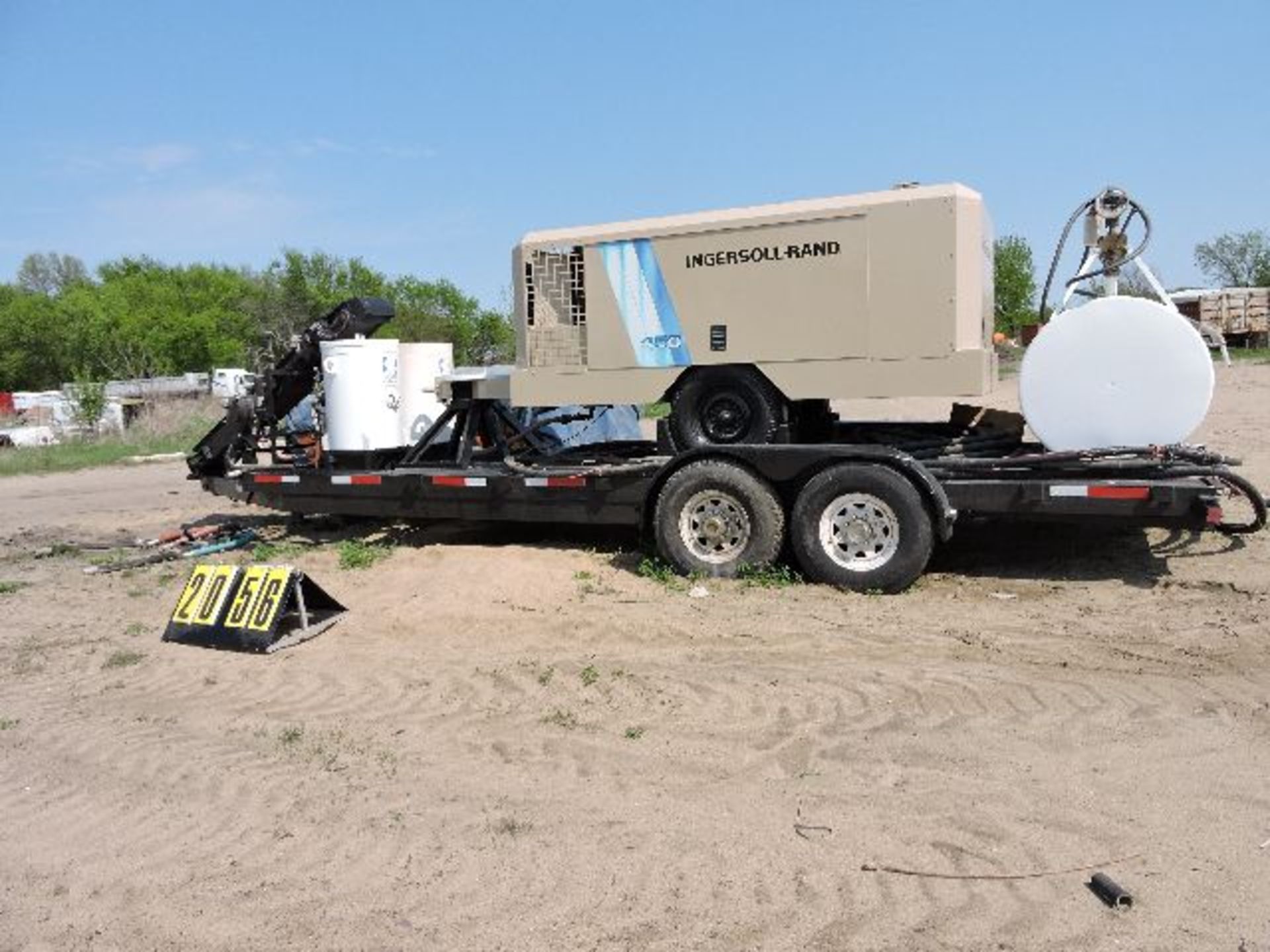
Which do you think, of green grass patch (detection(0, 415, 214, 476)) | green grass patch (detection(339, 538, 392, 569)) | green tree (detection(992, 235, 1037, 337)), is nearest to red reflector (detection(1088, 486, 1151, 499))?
green grass patch (detection(339, 538, 392, 569))

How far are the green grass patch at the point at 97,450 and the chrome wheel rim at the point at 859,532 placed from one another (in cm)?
2104

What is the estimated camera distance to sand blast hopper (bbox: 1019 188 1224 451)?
7090 mm

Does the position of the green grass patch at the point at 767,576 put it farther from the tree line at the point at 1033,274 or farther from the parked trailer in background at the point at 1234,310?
the parked trailer in background at the point at 1234,310

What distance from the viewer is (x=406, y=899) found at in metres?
3.72

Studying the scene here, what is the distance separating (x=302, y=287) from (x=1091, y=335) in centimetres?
6300

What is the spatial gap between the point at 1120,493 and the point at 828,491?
1860mm

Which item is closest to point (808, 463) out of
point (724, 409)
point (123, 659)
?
point (724, 409)

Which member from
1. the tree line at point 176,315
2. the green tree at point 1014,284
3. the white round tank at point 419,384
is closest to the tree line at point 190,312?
the tree line at point 176,315

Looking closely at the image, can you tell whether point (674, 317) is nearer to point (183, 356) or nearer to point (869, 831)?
point (869, 831)

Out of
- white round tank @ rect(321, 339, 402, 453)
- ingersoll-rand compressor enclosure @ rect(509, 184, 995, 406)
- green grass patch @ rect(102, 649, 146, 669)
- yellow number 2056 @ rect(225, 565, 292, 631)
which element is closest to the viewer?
green grass patch @ rect(102, 649, 146, 669)

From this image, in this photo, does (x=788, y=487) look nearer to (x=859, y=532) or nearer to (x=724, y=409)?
(x=859, y=532)

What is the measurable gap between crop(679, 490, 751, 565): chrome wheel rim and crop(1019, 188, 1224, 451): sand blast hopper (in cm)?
217

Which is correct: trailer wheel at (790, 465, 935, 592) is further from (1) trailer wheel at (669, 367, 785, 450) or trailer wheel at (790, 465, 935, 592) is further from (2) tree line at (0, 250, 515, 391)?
(2) tree line at (0, 250, 515, 391)

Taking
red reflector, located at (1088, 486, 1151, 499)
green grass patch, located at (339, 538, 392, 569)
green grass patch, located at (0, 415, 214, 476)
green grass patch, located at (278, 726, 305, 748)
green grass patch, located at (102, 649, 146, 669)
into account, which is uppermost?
red reflector, located at (1088, 486, 1151, 499)
